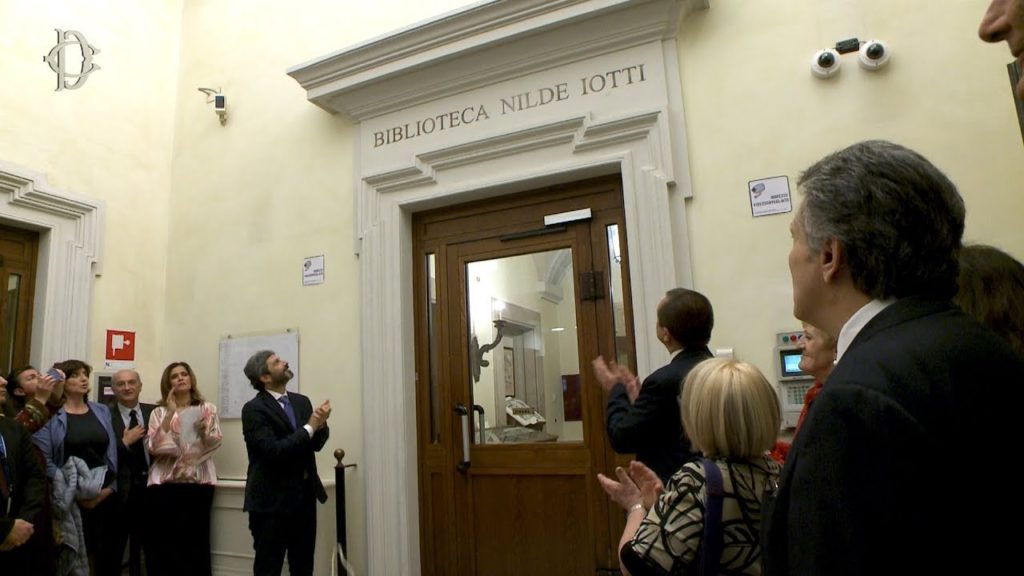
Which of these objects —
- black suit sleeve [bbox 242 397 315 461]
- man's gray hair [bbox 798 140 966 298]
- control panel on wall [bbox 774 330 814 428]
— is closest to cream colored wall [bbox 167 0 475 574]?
black suit sleeve [bbox 242 397 315 461]

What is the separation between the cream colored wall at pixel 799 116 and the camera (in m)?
3.00

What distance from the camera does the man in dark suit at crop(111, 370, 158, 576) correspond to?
4039 mm

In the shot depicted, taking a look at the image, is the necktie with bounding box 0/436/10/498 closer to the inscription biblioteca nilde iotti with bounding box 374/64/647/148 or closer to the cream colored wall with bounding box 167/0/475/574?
the cream colored wall with bounding box 167/0/475/574

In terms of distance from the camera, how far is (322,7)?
4812 mm

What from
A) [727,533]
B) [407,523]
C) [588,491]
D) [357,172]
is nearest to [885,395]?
[727,533]

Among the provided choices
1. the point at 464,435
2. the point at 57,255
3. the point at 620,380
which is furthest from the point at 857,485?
the point at 57,255

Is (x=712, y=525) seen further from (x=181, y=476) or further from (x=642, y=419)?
(x=181, y=476)

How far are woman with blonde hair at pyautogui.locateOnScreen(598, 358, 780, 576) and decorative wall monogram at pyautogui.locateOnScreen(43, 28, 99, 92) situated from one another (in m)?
5.06

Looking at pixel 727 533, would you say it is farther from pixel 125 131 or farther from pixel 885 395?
pixel 125 131

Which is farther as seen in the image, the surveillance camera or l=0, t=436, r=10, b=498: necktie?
the surveillance camera

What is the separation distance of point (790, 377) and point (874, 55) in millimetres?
1608

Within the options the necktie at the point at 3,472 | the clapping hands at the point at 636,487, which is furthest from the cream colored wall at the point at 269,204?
the clapping hands at the point at 636,487

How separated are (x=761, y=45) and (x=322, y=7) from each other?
10.2ft

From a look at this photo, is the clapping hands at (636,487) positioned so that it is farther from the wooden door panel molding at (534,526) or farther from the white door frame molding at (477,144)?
the wooden door panel molding at (534,526)
